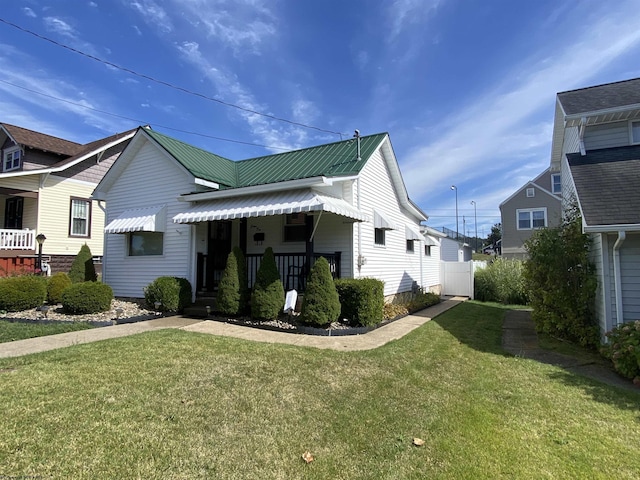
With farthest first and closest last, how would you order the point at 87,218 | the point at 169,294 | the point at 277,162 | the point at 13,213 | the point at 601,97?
the point at 87,218, the point at 13,213, the point at 277,162, the point at 169,294, the point at 601,97

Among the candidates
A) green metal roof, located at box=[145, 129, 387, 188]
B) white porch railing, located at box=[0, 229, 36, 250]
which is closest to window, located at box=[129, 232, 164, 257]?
green metal roof, located at box=[145, 129, 387, 188]

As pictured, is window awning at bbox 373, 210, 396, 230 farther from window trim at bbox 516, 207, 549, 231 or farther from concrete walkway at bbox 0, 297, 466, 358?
window trim at bbox 516, 207, 549, 231

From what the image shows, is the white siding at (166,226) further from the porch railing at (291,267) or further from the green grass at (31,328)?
the green grass at (31,328)

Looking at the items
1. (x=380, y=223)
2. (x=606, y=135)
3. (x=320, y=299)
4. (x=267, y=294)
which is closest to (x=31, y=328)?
(x=267, y=294)

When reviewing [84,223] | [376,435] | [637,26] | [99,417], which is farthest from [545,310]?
[84,223]

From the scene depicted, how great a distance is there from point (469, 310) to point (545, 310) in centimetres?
501

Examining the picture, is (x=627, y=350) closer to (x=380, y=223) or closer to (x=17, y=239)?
(x=380, y=223)

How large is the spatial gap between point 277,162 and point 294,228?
3728 millimetres

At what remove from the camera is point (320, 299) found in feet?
27.0

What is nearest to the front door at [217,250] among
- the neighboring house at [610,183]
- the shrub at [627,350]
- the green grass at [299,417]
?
the green grass at [299,417]

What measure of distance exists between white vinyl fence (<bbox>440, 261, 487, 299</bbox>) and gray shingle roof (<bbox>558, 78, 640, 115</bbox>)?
29.9 ft

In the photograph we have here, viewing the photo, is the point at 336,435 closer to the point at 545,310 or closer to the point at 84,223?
the point at 545,310

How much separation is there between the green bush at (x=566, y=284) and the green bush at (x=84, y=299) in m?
11.5

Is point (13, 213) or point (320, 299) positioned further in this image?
point (13, 213)
